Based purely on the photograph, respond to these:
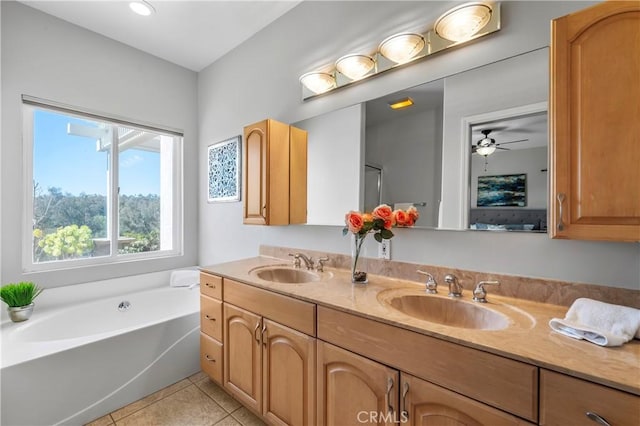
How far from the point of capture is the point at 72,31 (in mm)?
2318

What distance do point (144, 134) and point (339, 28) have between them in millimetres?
2330

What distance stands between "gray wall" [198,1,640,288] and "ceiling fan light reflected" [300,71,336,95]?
6cm

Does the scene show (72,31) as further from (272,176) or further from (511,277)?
(511,277)

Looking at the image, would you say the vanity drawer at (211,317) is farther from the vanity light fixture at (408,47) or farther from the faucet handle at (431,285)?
the vanity light fixture at (408,47)

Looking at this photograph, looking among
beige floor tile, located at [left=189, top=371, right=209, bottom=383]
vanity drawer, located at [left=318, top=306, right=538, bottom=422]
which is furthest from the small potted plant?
vanity drawer, located at [left=318, top=306, right=538, bottom=422]

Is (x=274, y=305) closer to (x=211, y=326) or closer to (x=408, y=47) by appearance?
(x=211, y=326)

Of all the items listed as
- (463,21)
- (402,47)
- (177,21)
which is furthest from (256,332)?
(177,21)

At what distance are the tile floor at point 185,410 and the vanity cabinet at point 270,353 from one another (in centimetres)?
18

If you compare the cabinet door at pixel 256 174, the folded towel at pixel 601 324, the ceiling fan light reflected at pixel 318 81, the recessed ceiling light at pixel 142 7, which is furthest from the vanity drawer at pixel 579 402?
the recessed ceiling light at pixel 142 7

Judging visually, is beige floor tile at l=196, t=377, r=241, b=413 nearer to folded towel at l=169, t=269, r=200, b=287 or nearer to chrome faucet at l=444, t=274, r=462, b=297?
folded towel at l=169, t=269, r=200, b=287

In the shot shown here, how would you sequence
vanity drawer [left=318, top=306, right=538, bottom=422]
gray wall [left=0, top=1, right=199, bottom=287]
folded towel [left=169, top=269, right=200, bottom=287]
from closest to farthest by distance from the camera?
1. vanity drawer [left=318, top=306, right=538, bottom=422]
2. gray wall [left=0, top=1, right=199, bottom=287]
3. folded towel [left=169, top=269, right=200, bottom=287]

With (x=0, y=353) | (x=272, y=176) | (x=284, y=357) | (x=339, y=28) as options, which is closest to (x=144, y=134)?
(x=272, y=176)

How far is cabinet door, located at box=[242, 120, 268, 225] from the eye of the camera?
6.49 feet

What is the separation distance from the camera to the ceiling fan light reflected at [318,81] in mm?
1905
